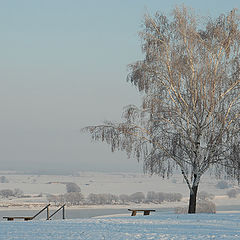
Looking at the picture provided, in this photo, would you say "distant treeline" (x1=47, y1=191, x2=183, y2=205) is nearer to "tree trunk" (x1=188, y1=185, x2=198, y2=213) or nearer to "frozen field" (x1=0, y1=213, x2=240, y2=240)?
"tree trunk" (x1=188, y1=185, x2=198, y2=213)

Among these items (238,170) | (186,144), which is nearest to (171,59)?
(186,144)

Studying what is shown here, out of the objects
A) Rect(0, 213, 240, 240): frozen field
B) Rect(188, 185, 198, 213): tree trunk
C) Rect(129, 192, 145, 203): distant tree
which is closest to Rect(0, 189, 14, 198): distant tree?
Rect(129, 192, 145, 203): distant tree

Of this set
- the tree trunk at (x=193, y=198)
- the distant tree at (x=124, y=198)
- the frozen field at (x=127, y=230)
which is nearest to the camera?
the frozen field at (x=127, y=230)

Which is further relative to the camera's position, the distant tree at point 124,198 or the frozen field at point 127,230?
the distant tree at point 124,198

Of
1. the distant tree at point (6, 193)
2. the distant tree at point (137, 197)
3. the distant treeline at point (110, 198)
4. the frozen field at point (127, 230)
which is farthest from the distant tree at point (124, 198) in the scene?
the frozen field at point (127, 230)

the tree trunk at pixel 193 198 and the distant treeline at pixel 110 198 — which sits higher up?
the tree trunk at pixel 193 198

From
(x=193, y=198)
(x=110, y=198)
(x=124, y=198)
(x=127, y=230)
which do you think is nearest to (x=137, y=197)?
(x=124, y=198)

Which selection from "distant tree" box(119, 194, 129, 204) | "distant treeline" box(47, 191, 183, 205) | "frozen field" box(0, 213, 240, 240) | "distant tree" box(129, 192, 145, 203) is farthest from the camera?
"distant tree" box(129, 192, 145, 203)

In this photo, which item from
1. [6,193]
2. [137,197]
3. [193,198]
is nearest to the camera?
[193,198]

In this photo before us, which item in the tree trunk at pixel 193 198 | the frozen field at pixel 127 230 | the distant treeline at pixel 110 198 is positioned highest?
the tree trunk at pixel 193 198

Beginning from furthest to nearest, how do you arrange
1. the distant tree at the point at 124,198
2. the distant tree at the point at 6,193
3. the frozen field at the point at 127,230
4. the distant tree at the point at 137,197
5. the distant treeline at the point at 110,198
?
the distant tree at the point at 137,197, the distant tree at the point at 124,198, the distant tree at the point at 6,193, the distant treeline at the point at 110,198, the frozen field at the point at 127,230

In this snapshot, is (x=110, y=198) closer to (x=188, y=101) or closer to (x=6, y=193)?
(x=6, y=193)

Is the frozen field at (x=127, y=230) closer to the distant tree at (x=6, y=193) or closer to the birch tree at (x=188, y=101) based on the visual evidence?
the birch tree at (x=188, y=101)

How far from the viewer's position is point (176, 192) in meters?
132
